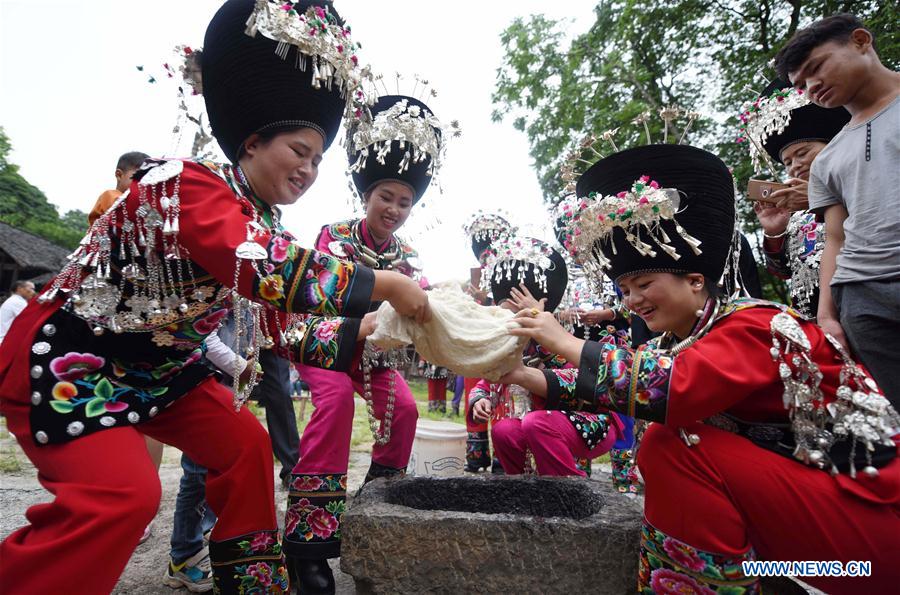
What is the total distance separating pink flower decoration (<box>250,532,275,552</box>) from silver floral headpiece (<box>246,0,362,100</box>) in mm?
1610

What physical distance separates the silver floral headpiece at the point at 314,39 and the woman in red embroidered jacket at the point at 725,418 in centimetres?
115

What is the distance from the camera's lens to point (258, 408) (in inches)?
331

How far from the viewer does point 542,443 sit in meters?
2.89

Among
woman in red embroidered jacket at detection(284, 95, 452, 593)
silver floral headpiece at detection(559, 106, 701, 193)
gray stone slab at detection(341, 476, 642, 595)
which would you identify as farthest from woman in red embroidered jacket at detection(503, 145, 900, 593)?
woman in red embroidered jacket at detection(284, 95, 452, 593)

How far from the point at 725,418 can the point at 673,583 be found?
0.56 m

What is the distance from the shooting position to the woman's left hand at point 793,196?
8.68 ft

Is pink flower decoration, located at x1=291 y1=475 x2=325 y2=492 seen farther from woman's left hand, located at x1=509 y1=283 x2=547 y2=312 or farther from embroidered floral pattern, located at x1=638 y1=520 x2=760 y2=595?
woman's left hand, located at x1=509 y1=283 x2=547 y2=312

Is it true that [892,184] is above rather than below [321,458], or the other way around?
above

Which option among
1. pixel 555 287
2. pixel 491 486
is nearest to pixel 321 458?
pixel 491 486

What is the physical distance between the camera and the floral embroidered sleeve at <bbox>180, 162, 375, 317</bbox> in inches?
60.9

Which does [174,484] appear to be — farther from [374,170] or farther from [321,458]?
[374,170]

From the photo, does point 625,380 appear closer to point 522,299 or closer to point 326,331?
point 326,331

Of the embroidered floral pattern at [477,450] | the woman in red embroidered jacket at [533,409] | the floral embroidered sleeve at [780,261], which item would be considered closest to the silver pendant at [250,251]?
the woman in red embroidered jacket at [533,409]

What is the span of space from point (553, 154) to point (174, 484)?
1142cm
